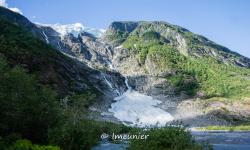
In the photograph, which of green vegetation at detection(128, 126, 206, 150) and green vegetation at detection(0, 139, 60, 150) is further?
green vegetation at detection(128, 126, 206, 150)

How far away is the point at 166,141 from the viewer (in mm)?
47750

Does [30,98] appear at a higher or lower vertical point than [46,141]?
higher

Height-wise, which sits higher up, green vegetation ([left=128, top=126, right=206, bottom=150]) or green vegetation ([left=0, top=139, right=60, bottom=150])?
green vegetation ([left=128, top=126, right=206, bottom=150])

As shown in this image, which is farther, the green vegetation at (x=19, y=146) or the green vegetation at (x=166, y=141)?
the green vegetation at (x=166, y=141)

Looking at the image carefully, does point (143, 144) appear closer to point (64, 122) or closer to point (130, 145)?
point (130, 145)

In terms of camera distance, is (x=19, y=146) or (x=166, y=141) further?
(x=166, y=141)

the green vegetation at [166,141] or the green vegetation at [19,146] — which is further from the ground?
the green vegetation at [166,141]

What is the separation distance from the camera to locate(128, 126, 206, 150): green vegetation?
47219 mm

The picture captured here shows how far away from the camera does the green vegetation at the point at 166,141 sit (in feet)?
155

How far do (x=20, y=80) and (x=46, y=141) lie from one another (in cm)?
1013

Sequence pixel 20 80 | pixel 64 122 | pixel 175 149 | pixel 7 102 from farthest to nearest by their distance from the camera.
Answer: pixel 64 122 → pixel 20 80 → pixel 7 102 → pixel 175 149

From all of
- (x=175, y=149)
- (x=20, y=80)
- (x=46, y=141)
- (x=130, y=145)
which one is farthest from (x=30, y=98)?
(x=175, y=149)

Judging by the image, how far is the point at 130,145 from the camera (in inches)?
1940

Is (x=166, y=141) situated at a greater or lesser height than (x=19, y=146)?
greater
